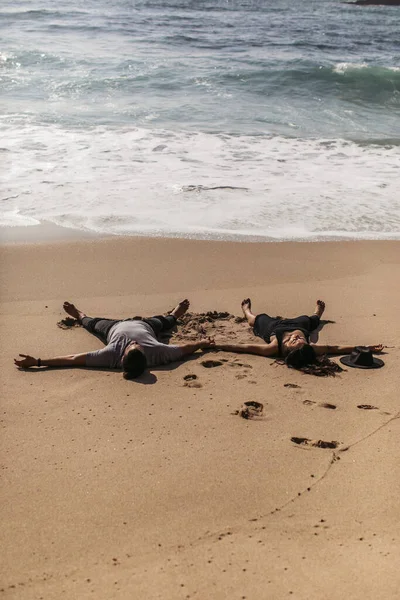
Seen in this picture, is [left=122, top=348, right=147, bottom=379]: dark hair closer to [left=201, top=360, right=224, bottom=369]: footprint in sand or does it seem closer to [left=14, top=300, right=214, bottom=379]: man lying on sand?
[left=14, top=300, right=214, bottom=379]: man lying on sand

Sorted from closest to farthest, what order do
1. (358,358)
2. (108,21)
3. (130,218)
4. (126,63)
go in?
(358,358) → (130,218) → (126,63) → (108,21)

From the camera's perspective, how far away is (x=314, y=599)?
3314mm

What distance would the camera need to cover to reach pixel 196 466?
4363 millimetres

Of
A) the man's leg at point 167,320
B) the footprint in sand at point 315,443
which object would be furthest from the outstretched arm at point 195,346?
the footprint in sand at point 315,443

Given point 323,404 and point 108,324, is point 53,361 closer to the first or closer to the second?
point 108,324

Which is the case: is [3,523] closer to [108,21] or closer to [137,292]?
[137,292]

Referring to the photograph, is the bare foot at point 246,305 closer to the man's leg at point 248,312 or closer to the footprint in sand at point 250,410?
the man's leg at point 248,312

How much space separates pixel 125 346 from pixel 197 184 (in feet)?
16.8

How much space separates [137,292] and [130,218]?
2.11 metres

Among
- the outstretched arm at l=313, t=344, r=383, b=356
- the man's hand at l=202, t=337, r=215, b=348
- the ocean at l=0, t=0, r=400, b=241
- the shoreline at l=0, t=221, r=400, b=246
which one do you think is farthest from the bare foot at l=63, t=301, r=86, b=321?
the ocean at l=0, t=0, r=400, b=241

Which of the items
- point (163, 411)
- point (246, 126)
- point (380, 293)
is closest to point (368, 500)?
point (163, 411)

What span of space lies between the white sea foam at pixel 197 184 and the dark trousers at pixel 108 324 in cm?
238

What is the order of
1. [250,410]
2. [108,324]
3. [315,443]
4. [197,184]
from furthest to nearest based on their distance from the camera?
[197,184], [108,324], [250,410], [315,443]

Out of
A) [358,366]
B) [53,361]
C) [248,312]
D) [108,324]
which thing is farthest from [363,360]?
[53,361]
